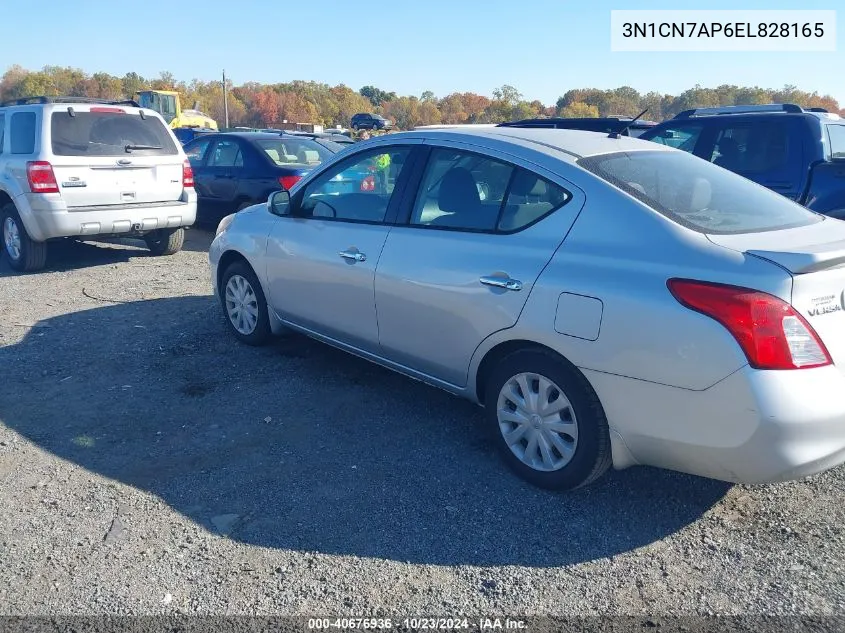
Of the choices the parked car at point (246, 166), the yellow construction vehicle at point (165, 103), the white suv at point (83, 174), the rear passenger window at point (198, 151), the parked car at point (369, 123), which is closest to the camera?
the white suv at point (83, 174)

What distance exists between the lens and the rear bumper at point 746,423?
2.80 meters

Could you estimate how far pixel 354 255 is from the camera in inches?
175

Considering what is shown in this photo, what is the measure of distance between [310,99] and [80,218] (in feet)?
259

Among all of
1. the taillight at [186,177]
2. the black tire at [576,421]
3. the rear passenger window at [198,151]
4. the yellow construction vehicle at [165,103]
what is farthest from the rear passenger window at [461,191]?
the yellow construction vehicle at [165,103]

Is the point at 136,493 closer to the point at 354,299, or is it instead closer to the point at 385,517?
the point at 385,517

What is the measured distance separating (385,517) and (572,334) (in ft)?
3.89

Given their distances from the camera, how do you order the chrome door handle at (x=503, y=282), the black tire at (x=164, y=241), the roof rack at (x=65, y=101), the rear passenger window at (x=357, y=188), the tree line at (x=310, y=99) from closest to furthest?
1. the chrome door handle at (x=503, y=282)
2. the rear passenger window at (x=357, y=188)
3. the roof rack at (x=65, y=101)
4. the black tire at (x=164, y=241)
5. the tree line at (x=310, y=99)

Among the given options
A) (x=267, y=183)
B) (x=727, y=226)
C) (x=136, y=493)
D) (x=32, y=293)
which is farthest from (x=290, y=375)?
(x=267, y=183)

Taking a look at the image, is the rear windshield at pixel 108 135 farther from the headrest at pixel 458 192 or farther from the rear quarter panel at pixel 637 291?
the rear quarter panel at pixel 637 291

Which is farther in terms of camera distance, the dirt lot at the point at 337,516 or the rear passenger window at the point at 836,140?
the rear passenger window at the point at 836,140

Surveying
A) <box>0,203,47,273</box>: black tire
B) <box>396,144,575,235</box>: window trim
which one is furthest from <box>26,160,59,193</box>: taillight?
<box>396,144,575,235</box>: window trim

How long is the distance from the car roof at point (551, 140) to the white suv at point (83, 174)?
16.4 feet

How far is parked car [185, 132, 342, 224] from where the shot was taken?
10211 millimetres

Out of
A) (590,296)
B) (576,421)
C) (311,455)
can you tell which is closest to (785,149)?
(590,296)
